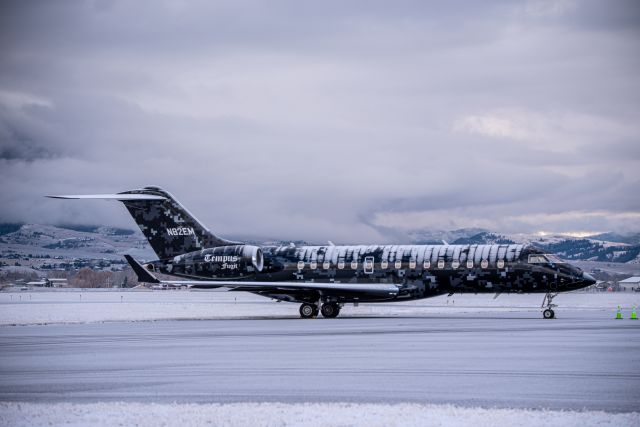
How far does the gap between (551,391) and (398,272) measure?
34438 mm

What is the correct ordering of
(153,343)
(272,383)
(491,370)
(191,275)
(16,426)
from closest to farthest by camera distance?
1. (16,426)
2. (272,383)
3. (491,370)
4. (153,343)
5. (191,275)

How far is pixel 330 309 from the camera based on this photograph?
52.4 meters

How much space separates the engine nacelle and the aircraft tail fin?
1.18 metres

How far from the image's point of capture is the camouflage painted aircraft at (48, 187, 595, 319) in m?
49.7

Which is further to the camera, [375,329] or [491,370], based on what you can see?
[375,329]

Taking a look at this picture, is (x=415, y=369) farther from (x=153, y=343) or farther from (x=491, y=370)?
(x=153, y=343)

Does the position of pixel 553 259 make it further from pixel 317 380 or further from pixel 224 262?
pixel 317 380

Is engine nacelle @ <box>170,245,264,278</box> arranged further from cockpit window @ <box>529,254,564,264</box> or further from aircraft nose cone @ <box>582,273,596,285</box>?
aircraft nose cone @ <box>582,273,596,285</box>

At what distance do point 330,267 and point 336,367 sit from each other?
31.8 m

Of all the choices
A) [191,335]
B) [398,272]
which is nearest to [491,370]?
[191,335]

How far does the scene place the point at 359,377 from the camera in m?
19.7

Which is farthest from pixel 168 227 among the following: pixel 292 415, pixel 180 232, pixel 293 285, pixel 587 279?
pixel 292 415

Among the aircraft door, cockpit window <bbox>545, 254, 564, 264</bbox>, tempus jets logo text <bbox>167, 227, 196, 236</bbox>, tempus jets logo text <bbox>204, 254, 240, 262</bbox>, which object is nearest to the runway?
cockpit window <bbox>545, 254, 564, 264</bbox>

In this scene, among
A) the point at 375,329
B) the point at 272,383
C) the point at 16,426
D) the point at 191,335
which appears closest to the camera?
the point at 16,426
